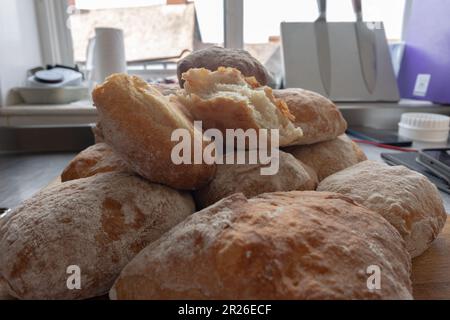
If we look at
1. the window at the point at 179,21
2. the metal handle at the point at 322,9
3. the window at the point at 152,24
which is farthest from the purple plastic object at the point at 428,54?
the window at the point at 152,24

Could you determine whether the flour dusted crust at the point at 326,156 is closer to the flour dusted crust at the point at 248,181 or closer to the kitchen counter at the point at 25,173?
the flour dusted crust at the point at 248,181

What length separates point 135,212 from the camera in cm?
44

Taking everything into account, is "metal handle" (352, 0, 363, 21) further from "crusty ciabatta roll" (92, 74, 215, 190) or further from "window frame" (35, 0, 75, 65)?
"crusty ciabatta roll" (92, 74, 215, 190)

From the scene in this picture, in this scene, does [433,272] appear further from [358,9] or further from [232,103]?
[358,9]

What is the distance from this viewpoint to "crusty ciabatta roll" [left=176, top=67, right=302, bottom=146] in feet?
1.66

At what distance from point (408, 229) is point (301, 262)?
0.24m

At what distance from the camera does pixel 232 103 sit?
501mm

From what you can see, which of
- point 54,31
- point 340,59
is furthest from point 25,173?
point 340,59

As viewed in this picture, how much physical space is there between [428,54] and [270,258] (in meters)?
1.70

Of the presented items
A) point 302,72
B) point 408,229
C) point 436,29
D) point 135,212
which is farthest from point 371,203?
point 436,29

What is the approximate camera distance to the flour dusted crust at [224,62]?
64 cm

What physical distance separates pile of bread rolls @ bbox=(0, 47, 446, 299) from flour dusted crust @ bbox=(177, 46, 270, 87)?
0.09 metres

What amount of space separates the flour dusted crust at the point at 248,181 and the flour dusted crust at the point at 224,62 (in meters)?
0.19

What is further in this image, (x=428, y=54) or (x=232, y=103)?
(x=428, y=54)
